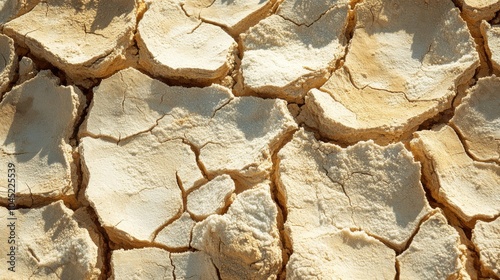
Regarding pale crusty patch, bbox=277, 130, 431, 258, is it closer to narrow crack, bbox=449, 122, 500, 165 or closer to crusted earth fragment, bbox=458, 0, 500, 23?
narrow crack, bbox=449, 122, 500, 165

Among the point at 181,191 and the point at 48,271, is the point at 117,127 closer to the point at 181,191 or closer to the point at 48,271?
the point at 181,191

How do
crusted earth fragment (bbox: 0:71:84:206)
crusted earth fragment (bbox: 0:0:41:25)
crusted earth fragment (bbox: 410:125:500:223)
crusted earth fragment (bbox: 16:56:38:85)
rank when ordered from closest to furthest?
crusted earth fragment (bbox: 410:125:500:223) → crusted earth fragment (bbox: 0:71:84:206) → crusted earth fragment (bbox: 16:56:38:85) → crusted earth fragment (bbox: 0:0:41:25)

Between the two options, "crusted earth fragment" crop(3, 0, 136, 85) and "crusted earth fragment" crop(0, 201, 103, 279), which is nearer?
"crusted earth fragment" crop(0, 201, 103, 279)

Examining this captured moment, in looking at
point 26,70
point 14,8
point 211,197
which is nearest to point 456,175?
point 211,197

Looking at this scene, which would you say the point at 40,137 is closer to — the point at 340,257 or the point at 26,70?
the point at 26,70

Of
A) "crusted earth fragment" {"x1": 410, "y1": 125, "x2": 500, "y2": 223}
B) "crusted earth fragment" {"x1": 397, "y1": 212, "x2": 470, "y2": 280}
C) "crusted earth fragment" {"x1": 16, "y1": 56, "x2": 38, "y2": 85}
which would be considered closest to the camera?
"crusted earth fragment" {"x1": 397, "y1": 212, "x2": 470, "y2": 280}

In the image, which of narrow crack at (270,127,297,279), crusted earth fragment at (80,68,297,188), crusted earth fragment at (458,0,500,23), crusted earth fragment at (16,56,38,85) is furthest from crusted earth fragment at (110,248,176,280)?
crusted earth fragment at (458,0,500,23)

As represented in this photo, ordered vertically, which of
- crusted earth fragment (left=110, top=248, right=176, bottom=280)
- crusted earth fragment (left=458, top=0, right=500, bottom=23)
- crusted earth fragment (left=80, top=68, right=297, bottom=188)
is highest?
crusted earth fragment (left=458, top=0, right=500, bottom=23)

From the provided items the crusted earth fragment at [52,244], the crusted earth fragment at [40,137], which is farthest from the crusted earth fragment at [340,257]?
the crusted earth fragment at [40,137]
